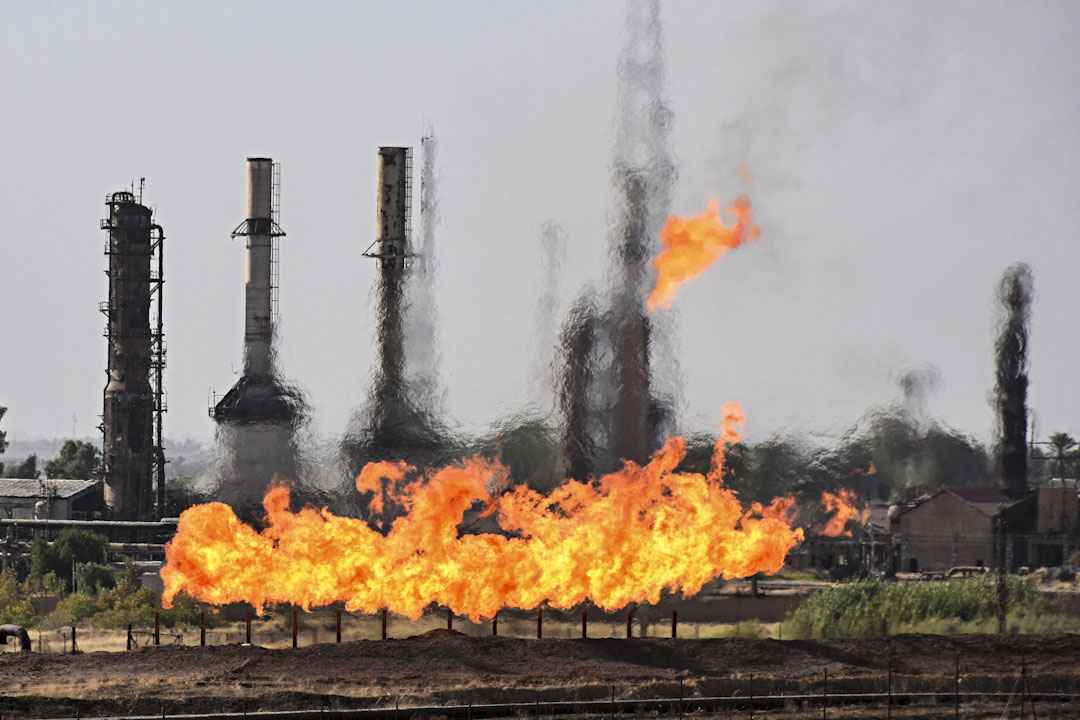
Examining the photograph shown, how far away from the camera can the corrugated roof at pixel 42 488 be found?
11906cm

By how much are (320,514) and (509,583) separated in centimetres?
1136

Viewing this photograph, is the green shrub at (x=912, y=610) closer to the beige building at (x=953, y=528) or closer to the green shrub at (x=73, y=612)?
the beige building at (x=953, y=528)

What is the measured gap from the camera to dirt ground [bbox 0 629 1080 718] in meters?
55.1

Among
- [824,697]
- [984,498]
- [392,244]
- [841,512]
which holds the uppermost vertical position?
[392,244]

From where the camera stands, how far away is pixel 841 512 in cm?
9162

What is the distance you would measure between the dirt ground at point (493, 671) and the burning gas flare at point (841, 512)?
23.3 meters

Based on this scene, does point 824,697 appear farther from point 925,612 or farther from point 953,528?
point 953,528

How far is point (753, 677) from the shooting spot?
59344 mm

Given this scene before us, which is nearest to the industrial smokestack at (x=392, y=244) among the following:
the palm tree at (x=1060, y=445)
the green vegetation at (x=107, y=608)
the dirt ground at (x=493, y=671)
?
the green vegetation at (x=107, y=608)

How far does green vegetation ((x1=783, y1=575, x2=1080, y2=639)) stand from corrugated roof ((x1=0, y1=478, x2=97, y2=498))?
57739mm

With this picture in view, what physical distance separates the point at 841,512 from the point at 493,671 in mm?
35335

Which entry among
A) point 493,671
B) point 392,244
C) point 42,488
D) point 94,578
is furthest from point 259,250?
point 493,671

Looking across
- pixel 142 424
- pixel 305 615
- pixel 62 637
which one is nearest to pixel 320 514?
pixel 305 615

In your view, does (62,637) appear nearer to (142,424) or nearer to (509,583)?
(509,583)
